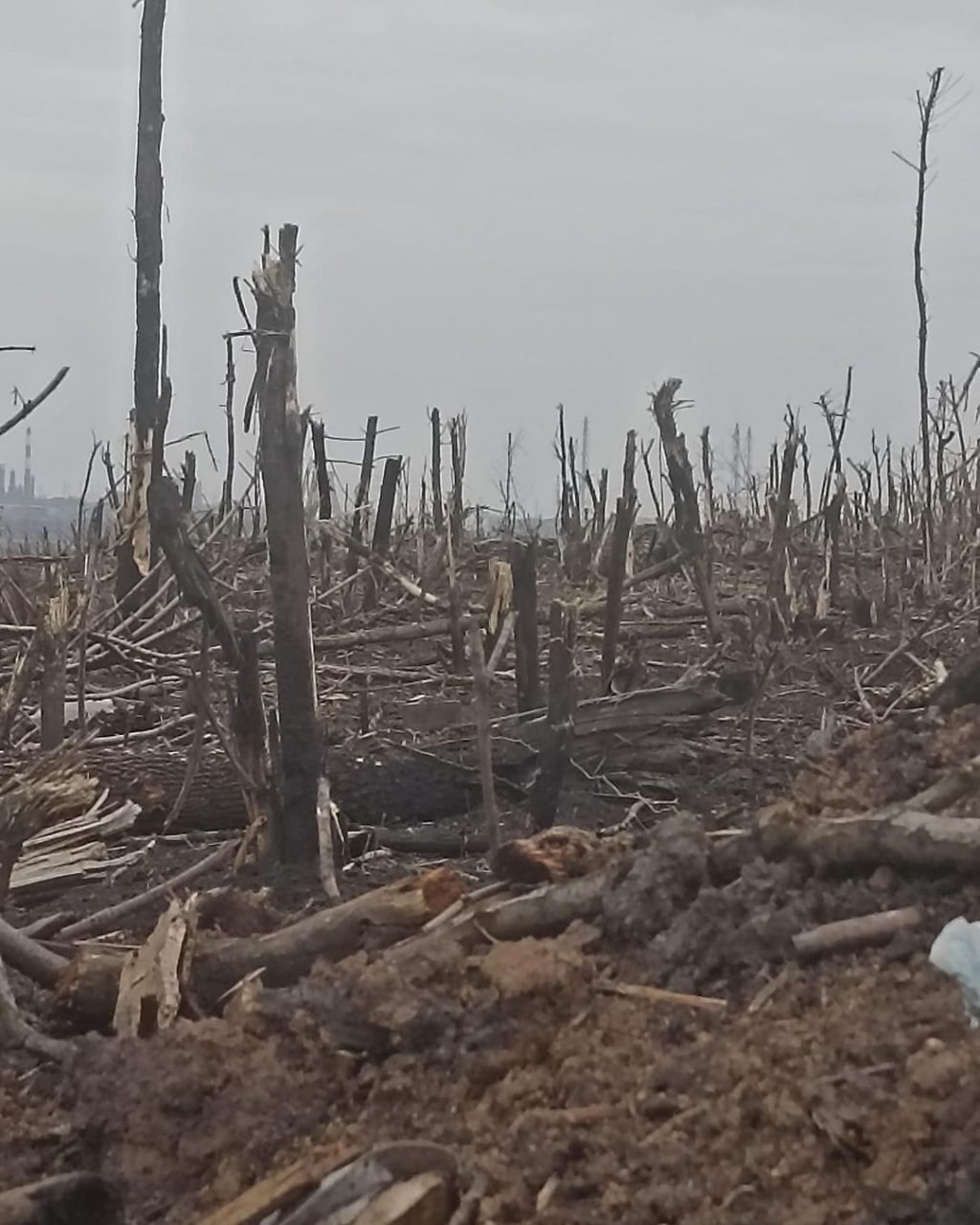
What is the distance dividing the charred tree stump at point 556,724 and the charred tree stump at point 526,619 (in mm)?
912

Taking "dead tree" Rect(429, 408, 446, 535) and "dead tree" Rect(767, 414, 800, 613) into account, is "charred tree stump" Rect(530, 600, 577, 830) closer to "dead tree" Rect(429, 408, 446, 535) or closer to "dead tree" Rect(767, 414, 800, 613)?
"dead tree" Rect(767, 414, 800, 613)

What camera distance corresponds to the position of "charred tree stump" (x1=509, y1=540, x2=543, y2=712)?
6504mm

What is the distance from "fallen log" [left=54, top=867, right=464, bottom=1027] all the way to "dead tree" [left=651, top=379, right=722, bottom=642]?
5.80 meters

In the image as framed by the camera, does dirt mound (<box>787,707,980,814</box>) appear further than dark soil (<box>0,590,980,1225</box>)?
Yes

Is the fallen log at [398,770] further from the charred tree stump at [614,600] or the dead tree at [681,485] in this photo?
the dead tree at [681,485]

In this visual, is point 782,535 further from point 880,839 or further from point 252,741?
point 880,839

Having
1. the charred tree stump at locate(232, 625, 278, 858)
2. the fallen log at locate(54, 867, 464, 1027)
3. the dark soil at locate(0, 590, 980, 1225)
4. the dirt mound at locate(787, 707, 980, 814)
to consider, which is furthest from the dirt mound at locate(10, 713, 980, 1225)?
the charred tree stump at locate(232, 625, 278, 858)

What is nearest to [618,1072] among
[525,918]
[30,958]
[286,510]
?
[525,918]

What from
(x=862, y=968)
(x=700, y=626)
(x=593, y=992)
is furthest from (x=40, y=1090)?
(x=700, y=626)

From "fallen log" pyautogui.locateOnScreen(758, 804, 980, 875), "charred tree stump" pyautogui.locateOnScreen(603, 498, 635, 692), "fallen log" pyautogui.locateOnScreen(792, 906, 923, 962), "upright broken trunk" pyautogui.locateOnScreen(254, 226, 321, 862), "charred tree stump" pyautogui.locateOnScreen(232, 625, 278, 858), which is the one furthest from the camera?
"charred tree stump" pyautogui.locateOnScreen(603, 498, 635, 692)

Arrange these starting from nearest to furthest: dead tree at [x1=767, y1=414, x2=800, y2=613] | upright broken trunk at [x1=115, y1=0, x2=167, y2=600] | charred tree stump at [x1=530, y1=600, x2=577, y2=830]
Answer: charred tree stump at [x1=530, y1=600, x2=577, y2=830] → dead tree at [x1=767, y1=414, x2=800, y2=613] → upright broken trunk at [x1=115, y1=0, x2=167, y2=600]

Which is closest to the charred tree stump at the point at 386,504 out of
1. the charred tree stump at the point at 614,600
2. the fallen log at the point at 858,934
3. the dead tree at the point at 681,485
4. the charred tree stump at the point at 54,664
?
the dead tree at the point at 681,485

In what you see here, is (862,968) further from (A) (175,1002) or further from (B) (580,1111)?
(A) (175,1002)

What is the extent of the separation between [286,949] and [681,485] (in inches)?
265
